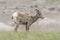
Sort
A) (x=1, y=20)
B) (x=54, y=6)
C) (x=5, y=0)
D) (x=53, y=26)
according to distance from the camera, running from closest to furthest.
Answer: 1. (x=53, y=26)
2. (x=1, y=20)
3. (x=54, y=6)
4. (x=5, y=0)

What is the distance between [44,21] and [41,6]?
7497 millimetres

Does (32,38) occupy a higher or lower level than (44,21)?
higher

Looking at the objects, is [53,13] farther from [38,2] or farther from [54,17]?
[38,2]

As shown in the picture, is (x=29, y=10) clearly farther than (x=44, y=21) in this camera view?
Yes

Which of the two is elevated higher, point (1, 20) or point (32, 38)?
point (32, 38)

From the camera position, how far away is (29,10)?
29328 millimetres

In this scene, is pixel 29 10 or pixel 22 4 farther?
pixel 22 4

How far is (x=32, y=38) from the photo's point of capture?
9102 mm

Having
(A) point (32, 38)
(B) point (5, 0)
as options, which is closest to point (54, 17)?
(B) point (5, 0)

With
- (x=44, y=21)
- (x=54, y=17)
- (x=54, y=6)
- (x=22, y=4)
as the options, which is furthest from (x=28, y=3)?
(x=44, y=21)

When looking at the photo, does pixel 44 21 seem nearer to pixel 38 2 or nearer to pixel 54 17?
pixel 54 17

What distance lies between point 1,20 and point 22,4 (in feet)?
22.2

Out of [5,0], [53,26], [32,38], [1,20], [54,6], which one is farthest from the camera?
[5,0]

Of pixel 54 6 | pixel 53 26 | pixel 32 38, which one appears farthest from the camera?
pixel 54 6
